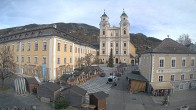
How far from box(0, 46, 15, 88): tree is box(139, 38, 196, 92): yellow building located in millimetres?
22336

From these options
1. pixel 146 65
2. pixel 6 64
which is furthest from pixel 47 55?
pixel 146 65

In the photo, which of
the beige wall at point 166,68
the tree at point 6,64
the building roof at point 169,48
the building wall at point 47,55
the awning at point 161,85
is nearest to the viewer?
the awning at point 161,85

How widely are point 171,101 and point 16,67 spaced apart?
3310 centimetres

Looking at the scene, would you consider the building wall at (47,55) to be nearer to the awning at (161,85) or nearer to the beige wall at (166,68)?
the beige wall at (166,68)

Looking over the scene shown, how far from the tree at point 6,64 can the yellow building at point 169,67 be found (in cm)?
2234

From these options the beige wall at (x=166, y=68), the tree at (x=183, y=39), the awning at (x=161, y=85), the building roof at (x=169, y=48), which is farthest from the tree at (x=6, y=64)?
the tree at (x=183, y=39)

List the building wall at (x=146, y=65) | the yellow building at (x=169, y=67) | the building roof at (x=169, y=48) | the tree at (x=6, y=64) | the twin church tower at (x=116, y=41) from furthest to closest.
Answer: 1. the twin church tower at (x=116, y=41)
2. the tree at (x=6, y=64)
3. the building roof at (x=169, y=48)
4. the building wall at (x=146, y=65)
5. the yellow building at (x=169, y=67)

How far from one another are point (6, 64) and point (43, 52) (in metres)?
7.77

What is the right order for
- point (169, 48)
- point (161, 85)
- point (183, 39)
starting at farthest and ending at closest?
point (183, 39) < point (169, 48) < point (161, 85)

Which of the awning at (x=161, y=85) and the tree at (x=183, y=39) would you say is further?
the tree at (x=183, y=39)

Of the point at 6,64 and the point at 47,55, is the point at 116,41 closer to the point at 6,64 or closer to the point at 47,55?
the point at 47,55

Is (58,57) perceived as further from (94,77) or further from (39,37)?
(94,77)

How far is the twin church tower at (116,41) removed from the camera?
3118 inches

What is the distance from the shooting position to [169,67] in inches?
1257
